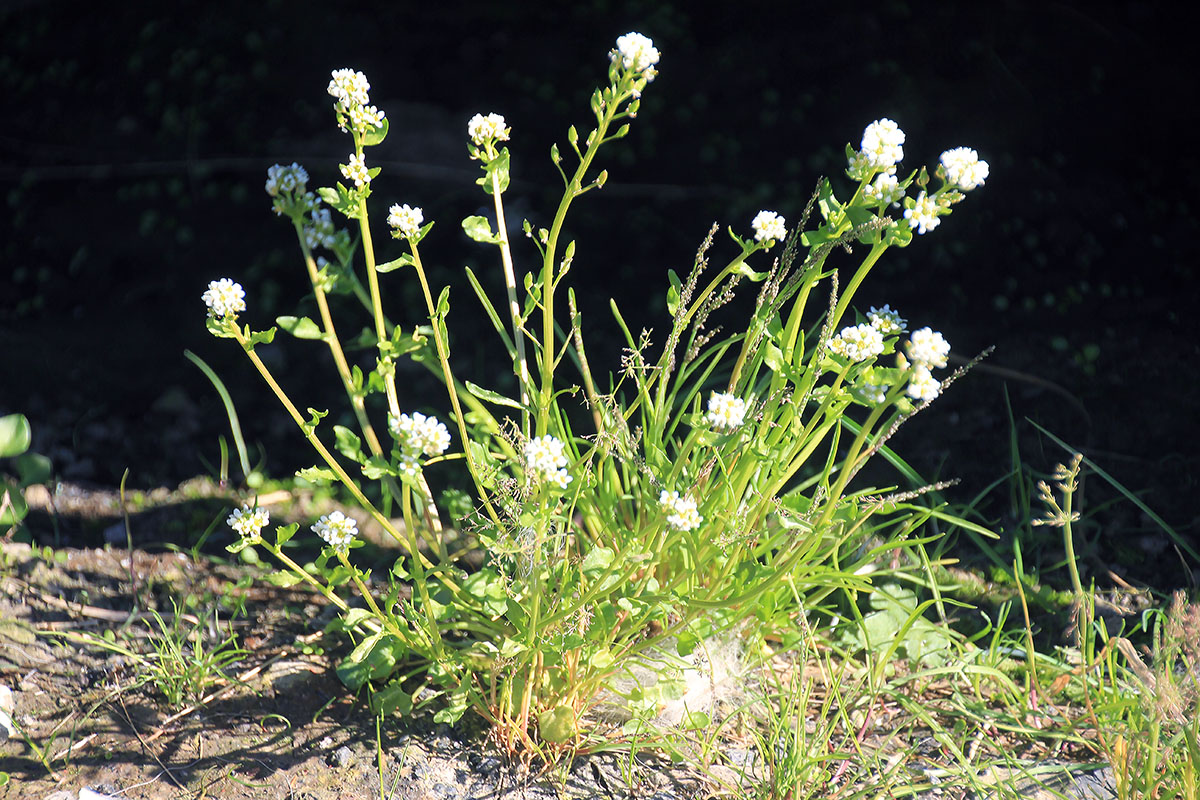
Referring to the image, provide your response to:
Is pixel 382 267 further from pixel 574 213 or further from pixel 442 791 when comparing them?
pixel 574 213

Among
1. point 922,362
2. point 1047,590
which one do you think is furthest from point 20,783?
point 1047,590

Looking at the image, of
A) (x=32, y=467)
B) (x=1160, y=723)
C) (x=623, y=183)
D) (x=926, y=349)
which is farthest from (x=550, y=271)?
(x=623, y=183)

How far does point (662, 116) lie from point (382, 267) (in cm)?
237

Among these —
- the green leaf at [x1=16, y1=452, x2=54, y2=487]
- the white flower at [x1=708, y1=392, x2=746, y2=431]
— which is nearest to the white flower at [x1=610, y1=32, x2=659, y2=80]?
the white flower at [x1=708, y1=392, x2=746, y2=431]

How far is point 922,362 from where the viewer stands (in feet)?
3.93

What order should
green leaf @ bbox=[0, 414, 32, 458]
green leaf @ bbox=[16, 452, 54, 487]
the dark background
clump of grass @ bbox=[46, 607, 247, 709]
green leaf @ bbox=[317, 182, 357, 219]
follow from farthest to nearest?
1. the dark background
2. green leaf @ bbox=[16, 452, 54, 487]
3. green leaf @ bbox=[0, 414, 32, 458]
4. clump of grass @ bbox=[46, 607, 247, 709]
5. green leaf @ bbox=[317, 182, 357, 219]

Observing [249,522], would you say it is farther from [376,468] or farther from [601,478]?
[601,478]

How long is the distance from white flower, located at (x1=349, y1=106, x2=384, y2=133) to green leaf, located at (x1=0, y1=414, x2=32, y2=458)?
105cm

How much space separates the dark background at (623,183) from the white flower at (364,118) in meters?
1.24

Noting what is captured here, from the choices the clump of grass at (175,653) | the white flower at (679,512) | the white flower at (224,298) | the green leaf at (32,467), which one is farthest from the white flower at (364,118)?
the green leaf at (32,467)

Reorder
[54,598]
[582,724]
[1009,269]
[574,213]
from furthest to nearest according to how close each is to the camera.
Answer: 1. [574,213]
2. [1009,269]
3. [54,598]
4. [582,724]

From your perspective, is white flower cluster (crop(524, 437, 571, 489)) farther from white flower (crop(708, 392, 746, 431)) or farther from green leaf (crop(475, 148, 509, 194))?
green leaf (crop(475, 148, 509, 194))

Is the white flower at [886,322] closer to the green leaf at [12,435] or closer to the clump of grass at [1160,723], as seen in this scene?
the clump of grass at [1160,723]

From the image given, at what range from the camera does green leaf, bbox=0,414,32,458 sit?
193 centimetres
